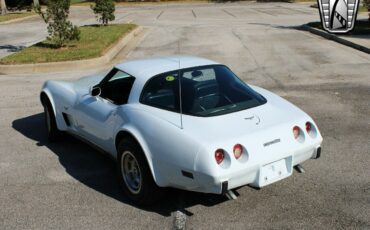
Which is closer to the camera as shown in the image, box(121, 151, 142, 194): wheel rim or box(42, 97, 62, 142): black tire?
box(121, 151, 142, 194): wheel rim

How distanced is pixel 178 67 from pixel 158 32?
16.0 meters

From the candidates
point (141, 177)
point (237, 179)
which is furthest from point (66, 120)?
point (237, 179)

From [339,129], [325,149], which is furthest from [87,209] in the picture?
[339,129]

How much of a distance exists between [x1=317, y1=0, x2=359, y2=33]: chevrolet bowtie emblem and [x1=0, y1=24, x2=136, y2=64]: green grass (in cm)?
803

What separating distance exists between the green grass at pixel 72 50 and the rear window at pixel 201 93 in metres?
8.53

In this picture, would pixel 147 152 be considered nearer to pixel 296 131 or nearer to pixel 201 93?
pixel 201 93

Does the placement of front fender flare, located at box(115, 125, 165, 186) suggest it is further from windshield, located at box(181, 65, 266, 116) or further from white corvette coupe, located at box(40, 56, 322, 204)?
windshield, located at box(181, 65, 266, 116)

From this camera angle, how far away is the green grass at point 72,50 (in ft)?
43.0

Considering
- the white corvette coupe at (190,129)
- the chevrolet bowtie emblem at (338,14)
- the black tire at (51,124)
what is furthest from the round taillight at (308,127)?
the chevrolet bowtie emblem at (338,14)

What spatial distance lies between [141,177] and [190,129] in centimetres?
72

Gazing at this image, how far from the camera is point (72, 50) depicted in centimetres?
1454

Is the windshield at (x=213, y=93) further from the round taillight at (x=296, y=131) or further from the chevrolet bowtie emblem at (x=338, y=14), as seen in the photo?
the chevrolet bowtie emblem at (x=338, y=14)

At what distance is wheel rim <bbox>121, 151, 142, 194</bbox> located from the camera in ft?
15.4

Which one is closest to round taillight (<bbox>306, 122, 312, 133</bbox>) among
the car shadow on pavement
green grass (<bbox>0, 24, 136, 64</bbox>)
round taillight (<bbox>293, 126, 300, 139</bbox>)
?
round taillight (<bbox>293, 126, 300, 139</bbox>)
